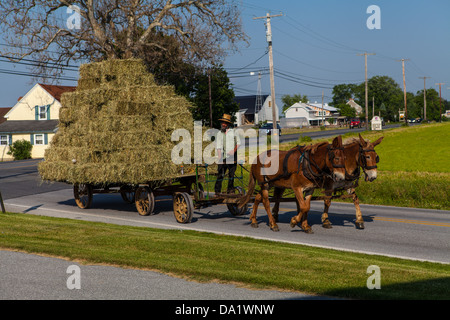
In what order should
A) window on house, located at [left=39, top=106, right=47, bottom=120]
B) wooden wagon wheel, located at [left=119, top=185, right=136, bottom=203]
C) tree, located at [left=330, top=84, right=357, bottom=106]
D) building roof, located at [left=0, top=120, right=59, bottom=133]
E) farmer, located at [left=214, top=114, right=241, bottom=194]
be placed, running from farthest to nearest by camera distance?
tree, located at [left=330, top=84, right=357, bottom=106], window on house, located at [left=39, top=106, right=47, bottom=120], building roof, located at [left=0, top=120, right=59, bottom=133], wooden wagon wheel, located at [left=119, top=185, right=136, bottom=203], farmer, located at [left=214, top=114, right=241, bottom=194]

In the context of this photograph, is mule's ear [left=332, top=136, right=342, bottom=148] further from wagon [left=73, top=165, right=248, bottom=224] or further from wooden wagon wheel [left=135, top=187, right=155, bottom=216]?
wooden wagon wheel [left=135, top=187, right=155, bottom=216]

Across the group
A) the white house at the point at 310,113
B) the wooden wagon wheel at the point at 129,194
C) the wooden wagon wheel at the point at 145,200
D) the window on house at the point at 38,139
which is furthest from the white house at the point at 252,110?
the wooden wagon wheel at the point at 145,200

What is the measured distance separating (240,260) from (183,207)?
19.3 ft

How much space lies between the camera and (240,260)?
8633mm

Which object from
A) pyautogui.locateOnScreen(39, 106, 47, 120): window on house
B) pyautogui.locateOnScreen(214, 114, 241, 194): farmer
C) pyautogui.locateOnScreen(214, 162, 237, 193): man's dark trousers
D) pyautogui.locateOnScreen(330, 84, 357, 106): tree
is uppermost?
pyautogui.locateOnScreen(330, 84, 357, 106): tree

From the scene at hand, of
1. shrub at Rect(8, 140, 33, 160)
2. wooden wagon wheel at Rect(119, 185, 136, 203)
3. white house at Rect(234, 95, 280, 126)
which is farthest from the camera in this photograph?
white house at Rect(234, 95, 280, 126)

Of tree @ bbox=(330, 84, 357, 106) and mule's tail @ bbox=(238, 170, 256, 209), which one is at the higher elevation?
tree @ bbox=(330, 84, 357, 106)

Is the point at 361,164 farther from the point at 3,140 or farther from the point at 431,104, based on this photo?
the point at 431,104

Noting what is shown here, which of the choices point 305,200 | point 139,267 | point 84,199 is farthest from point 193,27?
point 139,267

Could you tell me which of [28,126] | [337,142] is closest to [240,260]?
[337,142]

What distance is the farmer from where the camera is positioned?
47.8 ft

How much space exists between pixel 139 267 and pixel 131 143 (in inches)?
289

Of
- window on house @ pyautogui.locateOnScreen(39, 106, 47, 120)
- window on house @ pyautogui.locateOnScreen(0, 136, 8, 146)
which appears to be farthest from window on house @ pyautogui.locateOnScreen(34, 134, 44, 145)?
window on house @ pyautogui.locateOnScreen(39, 106, 47, 120)

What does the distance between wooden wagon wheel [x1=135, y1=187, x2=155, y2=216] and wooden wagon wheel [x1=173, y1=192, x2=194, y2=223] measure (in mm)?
1219
